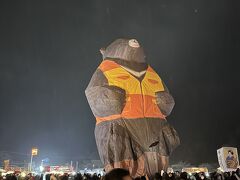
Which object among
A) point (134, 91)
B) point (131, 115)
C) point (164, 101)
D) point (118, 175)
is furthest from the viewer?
point (164, 101)

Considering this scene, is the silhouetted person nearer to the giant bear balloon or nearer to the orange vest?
the giant bear balloon

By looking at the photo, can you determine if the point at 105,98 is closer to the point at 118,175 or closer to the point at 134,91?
the point at 134,91

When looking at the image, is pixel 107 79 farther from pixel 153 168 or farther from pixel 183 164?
pixel 183 164

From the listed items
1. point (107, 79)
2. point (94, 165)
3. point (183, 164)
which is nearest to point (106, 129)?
point (107, 79)

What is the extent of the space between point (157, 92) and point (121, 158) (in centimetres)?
428

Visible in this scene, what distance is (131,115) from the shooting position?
49.1 ft

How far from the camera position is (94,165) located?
71.7 metres

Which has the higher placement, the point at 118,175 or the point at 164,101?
the point at 164,101

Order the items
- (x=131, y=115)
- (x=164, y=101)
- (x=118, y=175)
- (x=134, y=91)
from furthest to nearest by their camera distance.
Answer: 1. (x=164, y=101)
2. (x=134, y=91)
3. (x=131, y=115)
4. (x=118, y=175)

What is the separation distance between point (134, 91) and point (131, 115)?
1313 mm

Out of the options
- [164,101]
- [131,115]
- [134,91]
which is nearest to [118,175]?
[131,115]

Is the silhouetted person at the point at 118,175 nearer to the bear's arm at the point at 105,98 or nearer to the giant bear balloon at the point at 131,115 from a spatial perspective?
the giant bear balloon at the point at 131,115

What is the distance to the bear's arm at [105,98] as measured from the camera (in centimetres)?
1491

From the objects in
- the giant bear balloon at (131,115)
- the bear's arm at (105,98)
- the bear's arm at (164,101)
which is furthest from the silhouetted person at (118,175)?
the bear's arm at (164,101)
